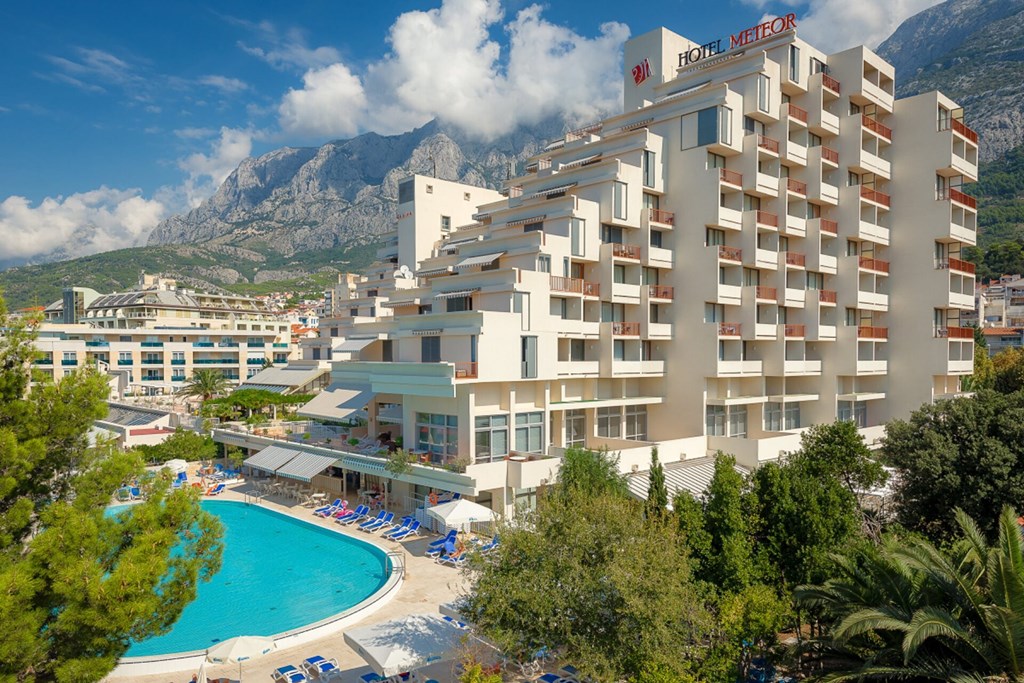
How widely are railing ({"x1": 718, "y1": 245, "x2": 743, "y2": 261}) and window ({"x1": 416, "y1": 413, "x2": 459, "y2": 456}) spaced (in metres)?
17.6

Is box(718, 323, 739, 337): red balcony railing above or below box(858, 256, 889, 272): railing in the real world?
below

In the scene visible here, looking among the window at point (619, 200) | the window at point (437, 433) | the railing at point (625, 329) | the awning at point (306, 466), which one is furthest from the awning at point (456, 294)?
the awning at point (306, 466)

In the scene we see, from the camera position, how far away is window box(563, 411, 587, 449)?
3607 cm

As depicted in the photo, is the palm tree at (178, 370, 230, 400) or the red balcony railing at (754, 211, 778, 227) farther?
the palm tree at (178, 370, 230, 400)

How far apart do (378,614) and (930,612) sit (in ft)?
51.5

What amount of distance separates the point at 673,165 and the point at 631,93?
975cm

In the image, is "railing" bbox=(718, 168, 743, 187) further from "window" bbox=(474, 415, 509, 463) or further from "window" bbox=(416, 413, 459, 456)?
"window" bbox=(416, 413, 459, 456)

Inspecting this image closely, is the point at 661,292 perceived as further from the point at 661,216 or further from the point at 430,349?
the point at 430,349

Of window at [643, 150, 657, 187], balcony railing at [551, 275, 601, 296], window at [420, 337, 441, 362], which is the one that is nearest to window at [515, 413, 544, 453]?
window at [420, 337, 441, 362]

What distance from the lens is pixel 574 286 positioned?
34219mm

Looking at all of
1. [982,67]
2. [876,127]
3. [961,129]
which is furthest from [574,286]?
[982,67]

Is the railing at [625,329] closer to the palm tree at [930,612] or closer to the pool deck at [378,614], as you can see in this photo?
the pool deck at [378,614]

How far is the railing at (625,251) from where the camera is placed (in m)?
35.5

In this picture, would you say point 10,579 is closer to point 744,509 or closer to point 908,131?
point 744,509
